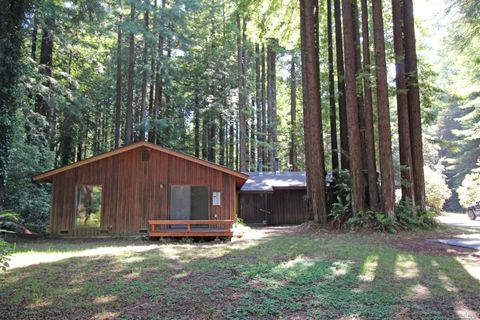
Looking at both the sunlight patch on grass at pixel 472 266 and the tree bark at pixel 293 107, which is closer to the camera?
the sunlight patch on grass at pixel 472 266

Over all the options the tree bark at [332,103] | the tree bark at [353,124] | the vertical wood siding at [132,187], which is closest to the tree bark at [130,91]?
the vertical wood siding at [132,187]

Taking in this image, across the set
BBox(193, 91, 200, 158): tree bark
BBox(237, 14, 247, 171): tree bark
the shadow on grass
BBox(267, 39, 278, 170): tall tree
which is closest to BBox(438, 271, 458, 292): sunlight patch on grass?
the shadow on grass

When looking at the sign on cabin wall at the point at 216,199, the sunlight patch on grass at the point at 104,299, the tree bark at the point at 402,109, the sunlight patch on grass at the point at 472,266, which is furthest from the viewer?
the sign on cabin wall at the point at 216,199

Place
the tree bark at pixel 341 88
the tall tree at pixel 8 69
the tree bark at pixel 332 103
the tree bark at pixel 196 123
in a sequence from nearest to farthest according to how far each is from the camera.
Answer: the tall tree at pixel 8 69, the tree bark at pixel 341 88, the tree bark at pixel 332 103, the tree bark at pixel 196 123

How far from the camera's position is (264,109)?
2961 centimetres

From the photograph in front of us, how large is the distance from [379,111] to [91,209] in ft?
34.4

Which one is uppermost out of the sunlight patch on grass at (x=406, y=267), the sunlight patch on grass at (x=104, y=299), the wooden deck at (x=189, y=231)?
the wooden deck at (x=189, y=231)

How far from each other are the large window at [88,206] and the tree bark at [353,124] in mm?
8894

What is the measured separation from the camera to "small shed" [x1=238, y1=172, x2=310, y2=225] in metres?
20.6

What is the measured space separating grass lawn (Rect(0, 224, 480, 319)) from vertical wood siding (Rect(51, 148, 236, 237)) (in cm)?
538

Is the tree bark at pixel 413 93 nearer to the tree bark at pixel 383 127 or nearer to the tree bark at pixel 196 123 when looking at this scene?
the tree bark at pixel 383 127

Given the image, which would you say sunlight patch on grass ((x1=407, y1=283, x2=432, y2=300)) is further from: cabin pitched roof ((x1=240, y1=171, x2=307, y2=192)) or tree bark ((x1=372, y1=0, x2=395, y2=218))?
cabin pitched roof ((x1=240, y1=171, x2=307, y2=192))

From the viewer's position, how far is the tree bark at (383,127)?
11633 mm

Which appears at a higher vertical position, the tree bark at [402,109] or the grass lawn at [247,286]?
the tree bark at [402,109]
